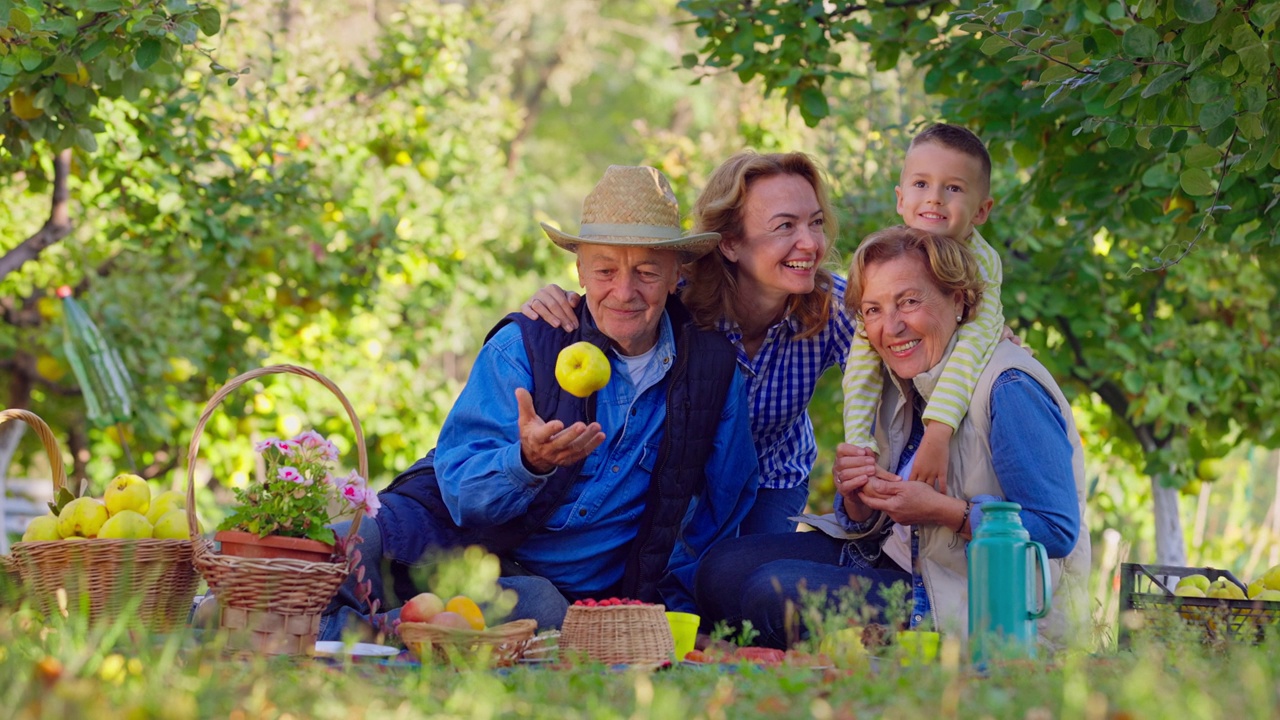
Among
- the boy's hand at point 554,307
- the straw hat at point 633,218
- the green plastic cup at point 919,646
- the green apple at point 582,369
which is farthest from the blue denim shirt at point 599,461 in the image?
the green plastic cup at point 919,646

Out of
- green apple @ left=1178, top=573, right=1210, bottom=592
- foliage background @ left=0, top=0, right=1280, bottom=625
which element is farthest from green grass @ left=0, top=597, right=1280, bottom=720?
foliage background @ left=0, top=0, right=1280, bottom=625

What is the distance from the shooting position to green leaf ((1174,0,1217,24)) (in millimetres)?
3391

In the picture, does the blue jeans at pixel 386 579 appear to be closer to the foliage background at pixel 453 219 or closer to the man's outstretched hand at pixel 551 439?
the man's outstretched hand at pixel 551 439

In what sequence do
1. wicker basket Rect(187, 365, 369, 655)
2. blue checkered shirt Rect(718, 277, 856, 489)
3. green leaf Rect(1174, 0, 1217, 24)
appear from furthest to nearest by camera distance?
blue checkered shirt Rect(718, 277, 856, 489) < green leaf Rect(1174, 0, 1217, 24) < wicker basket Rect(187, 365, 369, 655)

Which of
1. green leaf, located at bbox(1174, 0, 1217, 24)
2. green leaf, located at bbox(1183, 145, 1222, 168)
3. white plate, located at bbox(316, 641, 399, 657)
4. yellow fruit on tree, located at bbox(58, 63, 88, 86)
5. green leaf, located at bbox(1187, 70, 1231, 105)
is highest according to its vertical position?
yellow fruit on tree, located at bbox(58, 63, 88, 86)

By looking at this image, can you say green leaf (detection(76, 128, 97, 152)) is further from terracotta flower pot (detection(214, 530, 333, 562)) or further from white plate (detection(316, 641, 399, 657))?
white plate (detection(316, 641, 399, 657))

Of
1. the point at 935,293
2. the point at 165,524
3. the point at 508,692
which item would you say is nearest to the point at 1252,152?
the point at 935,293

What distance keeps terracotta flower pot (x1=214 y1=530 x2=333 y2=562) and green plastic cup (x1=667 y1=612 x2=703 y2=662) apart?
3.03 ft

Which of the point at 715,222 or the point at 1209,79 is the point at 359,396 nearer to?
the point at 715,222

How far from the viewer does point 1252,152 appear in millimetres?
3717

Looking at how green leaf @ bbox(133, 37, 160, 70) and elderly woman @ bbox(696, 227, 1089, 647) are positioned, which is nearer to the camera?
elderly woman @ bbox(696, 227, 1089, 647)

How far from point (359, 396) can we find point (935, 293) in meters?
5.09

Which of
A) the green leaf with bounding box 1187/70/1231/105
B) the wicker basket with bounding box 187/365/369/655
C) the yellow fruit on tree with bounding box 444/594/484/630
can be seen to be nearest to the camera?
the wicker basket with bounding box 187/365/369/655

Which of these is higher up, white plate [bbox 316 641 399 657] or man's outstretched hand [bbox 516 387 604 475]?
man's outstretched hand [bbox 516 387 604 475]
